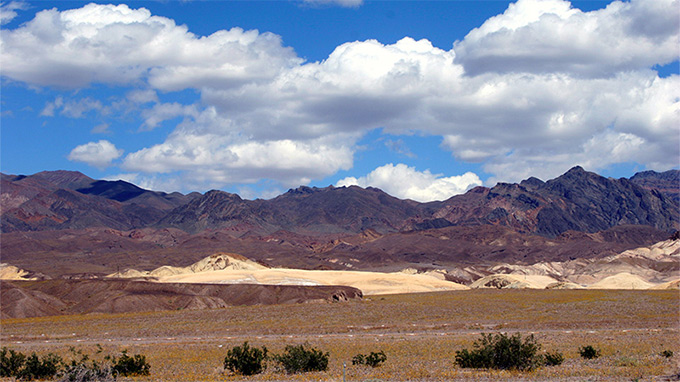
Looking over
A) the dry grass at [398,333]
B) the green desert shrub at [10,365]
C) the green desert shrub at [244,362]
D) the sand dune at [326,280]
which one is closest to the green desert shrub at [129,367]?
the dry grass at [398,333]

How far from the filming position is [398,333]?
173 feet

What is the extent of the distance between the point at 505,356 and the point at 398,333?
23.3 metres

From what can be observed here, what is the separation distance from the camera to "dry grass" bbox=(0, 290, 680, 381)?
3000 cm

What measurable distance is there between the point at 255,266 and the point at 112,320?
8672 centimetres

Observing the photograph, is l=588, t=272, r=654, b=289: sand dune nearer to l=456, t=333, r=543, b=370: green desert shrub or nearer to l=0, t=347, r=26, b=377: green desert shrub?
l=456, t=333, r=543, b=370: green desert shrub

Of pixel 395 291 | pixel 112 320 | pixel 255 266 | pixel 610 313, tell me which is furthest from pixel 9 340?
pixel 255 266

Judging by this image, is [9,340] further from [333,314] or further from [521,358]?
[521,358]

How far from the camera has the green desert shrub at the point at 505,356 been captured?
96.4ft

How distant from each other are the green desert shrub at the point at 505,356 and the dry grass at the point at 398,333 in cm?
87

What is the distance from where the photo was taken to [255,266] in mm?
157625

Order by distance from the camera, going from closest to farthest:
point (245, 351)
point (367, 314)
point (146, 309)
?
point (245, 351), point (367, 314), point (146, 309)

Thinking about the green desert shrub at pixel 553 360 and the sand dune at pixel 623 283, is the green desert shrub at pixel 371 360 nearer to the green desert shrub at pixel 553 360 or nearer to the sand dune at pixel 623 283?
the green desert shrub at pixel 553 360

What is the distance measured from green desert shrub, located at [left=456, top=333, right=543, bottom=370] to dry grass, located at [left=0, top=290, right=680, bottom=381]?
0.87m

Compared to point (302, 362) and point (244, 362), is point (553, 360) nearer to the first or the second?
point (302, 362)
